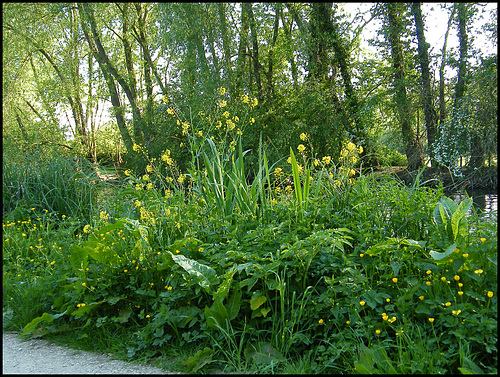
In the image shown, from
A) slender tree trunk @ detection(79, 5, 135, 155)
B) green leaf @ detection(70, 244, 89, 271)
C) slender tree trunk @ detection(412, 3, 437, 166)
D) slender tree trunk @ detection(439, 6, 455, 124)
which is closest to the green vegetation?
green leaf @ detection(70, 244, 89, 271)

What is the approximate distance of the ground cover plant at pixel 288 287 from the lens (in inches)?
82.1

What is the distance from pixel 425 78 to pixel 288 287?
839 cm

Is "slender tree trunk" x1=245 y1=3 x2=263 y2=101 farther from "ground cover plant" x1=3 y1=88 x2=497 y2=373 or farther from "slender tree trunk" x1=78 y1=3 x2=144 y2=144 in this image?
"ground cover plant" x1=3 y1=88 x2=497 y2=373

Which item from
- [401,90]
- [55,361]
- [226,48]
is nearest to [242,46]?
[226,48]

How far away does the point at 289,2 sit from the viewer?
10.8 meters

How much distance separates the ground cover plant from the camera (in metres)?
2.09

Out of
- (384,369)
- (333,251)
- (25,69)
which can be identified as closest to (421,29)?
(333,251)

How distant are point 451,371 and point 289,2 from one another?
10.6 meters

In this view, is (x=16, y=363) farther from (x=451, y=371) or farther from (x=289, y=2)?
(x=289, y=2)

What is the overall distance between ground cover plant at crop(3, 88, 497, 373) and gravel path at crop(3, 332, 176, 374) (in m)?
0.10

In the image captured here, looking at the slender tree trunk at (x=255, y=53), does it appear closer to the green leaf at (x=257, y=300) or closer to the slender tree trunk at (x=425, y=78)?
the slender tree trunk at (x=425, y=78)

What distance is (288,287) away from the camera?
242 cm

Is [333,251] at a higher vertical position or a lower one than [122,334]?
higher

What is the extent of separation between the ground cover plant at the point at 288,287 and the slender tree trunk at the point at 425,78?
6448 millimetres
